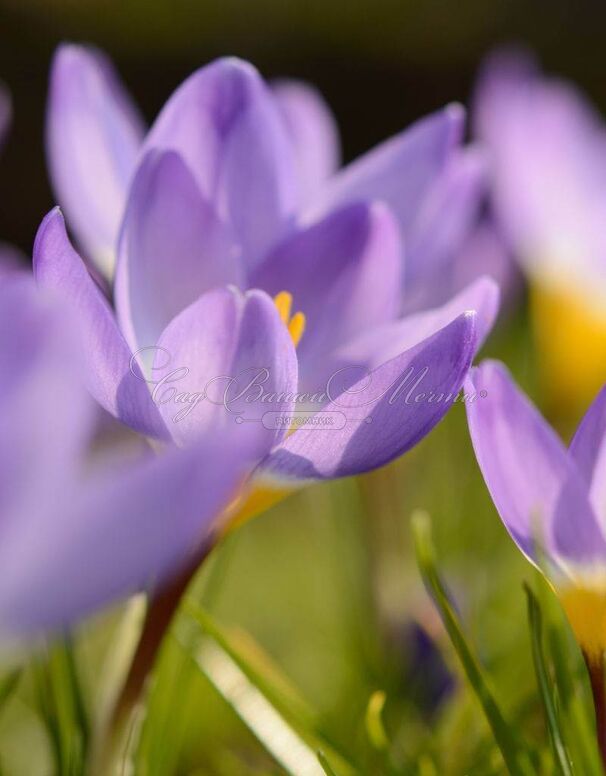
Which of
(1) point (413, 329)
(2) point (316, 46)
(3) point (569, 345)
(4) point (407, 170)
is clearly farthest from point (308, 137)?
(2) point (316, 46)

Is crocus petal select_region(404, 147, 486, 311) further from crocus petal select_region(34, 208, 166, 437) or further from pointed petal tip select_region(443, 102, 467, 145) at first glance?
crocus petal select_region(34, 208, 166, 437)

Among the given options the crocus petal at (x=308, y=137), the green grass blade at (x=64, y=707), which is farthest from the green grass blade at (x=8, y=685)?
the crocus petal at (x=308, y=137)

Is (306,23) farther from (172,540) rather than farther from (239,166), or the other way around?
(172,540)

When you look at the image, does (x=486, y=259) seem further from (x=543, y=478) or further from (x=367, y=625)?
(x=543, y=478)

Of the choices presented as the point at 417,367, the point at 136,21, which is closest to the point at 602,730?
the point at 417,367

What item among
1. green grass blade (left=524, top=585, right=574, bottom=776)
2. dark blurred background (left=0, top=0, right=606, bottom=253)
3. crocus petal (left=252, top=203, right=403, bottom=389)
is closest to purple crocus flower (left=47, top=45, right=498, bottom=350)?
crocus petal (left=252, top=203, right=403, bottom=389)

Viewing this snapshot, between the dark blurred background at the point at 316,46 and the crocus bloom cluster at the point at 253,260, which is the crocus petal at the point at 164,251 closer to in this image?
the crocus bloom cluster at the point at 253,260
